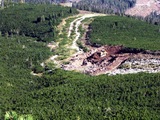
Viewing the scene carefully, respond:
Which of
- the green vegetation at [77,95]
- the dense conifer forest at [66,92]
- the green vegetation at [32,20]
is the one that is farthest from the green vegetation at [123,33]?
the green vegetation at [77,95]

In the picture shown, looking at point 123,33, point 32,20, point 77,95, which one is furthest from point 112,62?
point 32,20

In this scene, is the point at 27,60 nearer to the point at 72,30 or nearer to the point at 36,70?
the point at 36,70

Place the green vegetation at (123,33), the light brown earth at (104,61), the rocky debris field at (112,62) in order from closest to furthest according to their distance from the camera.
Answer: the rocky debris field at (112,62) < the light brown earth at (104,61) < the green vegetation at (123,33)

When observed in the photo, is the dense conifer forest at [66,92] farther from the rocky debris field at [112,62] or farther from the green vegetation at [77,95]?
the rocky debris field at [112,62]

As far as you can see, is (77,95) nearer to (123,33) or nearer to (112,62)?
(112,62)

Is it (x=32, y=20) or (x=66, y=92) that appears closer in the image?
(x=66, y=92)

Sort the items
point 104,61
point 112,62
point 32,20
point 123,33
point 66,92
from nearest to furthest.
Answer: point 66,92, point 112,62, point 104,61, point 123,33, point 32,20

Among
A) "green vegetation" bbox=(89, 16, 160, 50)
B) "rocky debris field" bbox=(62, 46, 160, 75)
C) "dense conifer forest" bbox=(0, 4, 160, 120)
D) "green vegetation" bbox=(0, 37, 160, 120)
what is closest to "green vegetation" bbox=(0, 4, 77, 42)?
"green vegetation" bbox=(89, 16, 160, 50)
